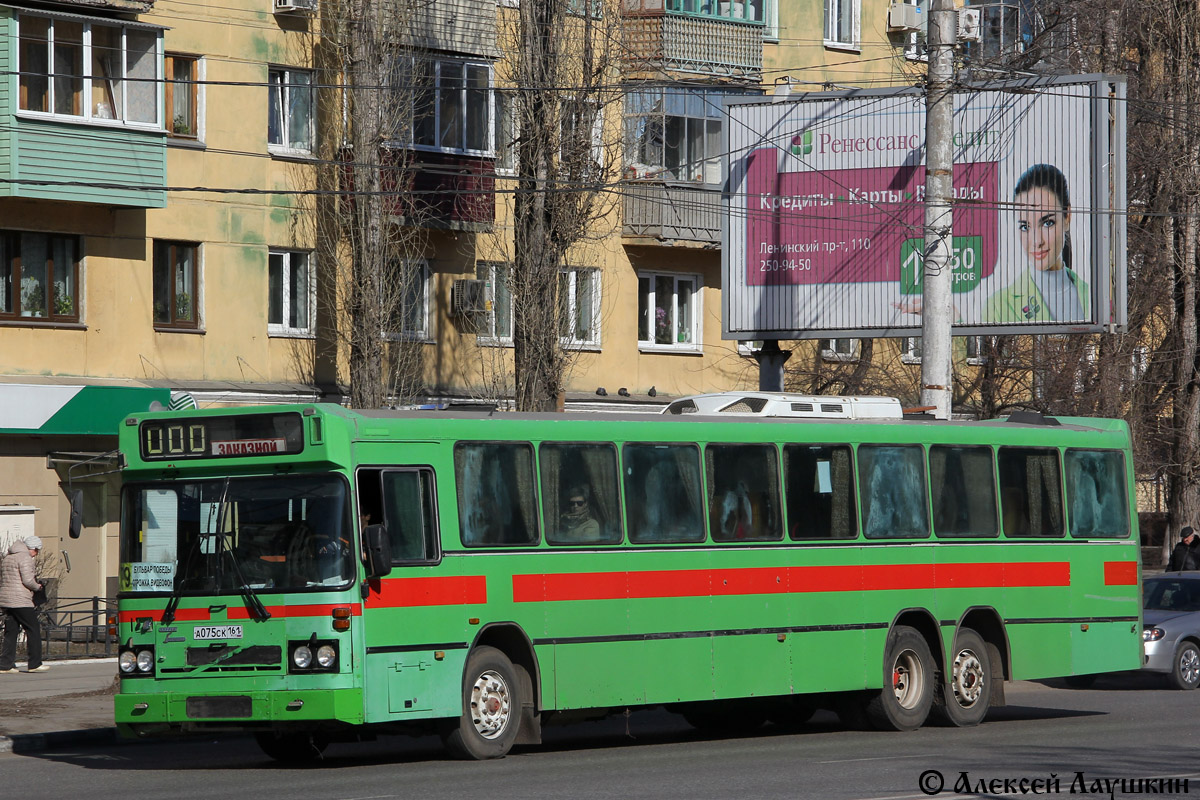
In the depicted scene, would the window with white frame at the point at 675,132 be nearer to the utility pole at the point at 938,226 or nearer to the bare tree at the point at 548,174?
the bare tree at the point at 548,174

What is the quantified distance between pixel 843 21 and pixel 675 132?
606cm

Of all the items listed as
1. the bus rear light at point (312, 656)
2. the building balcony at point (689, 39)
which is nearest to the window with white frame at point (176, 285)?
the building balcony at point (689, 39)

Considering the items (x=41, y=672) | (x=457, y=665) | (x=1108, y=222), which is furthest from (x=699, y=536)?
(x=1108, y=222)

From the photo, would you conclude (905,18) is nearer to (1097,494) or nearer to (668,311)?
(1097,494)

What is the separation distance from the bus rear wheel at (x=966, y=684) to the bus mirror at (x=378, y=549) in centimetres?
627

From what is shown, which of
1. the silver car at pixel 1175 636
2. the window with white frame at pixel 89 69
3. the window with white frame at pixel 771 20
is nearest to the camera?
the silver car at pixel 1175 636

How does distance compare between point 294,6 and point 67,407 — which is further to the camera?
point 294,6

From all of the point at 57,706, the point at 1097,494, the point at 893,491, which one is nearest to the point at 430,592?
the point at 893,491

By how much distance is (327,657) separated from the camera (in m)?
12.8

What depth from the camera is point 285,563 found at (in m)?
13.1

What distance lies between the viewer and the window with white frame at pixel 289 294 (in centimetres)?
3008

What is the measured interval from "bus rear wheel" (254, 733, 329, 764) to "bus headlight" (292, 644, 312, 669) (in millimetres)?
1619

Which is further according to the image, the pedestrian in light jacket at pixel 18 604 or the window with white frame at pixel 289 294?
the window with white frame at pixel 289 294

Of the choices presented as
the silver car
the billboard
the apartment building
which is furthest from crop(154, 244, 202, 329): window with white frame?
the silver car
